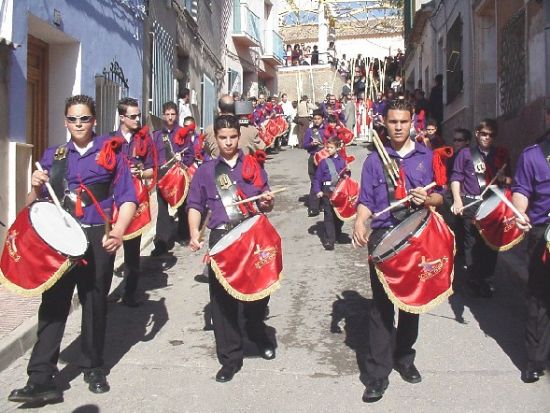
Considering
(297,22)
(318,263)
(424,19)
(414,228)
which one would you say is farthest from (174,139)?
(297,22)

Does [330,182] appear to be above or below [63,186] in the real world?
above

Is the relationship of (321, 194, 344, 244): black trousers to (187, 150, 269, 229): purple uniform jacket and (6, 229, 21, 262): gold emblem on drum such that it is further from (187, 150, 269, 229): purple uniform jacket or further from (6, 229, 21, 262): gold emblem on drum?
(6, 229, 21, 262): gold emblem on drum

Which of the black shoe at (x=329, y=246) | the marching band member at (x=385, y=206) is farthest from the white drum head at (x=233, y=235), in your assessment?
the black shoe at (x=329, y=246)

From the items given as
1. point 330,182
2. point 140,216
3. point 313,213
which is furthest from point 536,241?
point 313,213

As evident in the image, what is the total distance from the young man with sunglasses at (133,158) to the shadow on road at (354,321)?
6.73 ft

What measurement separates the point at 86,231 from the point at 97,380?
103cm

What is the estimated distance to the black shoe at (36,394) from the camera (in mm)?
4711

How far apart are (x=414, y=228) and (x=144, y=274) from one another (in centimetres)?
490

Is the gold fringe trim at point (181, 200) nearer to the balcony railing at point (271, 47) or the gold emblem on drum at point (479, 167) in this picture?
the gold emblem on drum at point (479, 167)

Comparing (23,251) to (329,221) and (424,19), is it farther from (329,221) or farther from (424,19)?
(424,19)

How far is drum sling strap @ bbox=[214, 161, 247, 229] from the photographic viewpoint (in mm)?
5480

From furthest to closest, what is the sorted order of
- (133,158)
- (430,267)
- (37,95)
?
(37,95)
(133,158)
(430,267)

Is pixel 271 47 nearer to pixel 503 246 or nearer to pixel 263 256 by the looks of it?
pixel 503 246

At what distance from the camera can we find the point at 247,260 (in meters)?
5.25
